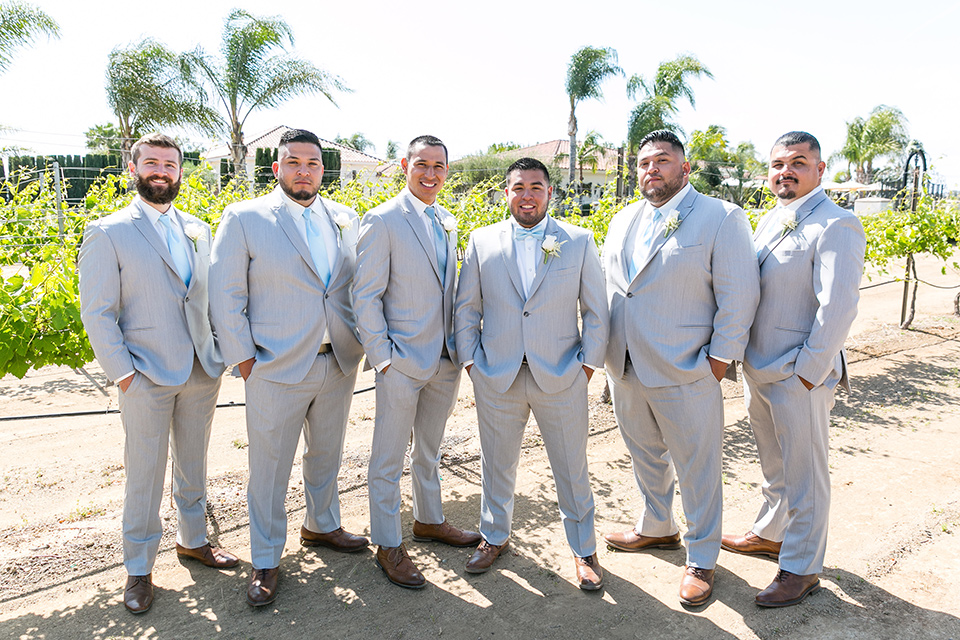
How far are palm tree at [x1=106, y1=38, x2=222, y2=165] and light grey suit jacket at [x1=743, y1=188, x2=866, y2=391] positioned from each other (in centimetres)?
2195

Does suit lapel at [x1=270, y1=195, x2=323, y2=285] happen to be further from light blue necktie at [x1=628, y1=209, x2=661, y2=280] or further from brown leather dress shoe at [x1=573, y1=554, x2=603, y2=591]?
brown leather dress shoe at [x1=573, y1=554, x2=603, y2=591]

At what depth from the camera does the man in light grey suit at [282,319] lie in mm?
3725

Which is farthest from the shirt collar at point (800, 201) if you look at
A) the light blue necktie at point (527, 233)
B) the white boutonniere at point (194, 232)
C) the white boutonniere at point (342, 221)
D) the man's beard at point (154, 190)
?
the man's beard at point (154, 190)

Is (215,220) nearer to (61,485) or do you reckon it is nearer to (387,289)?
(61,485)

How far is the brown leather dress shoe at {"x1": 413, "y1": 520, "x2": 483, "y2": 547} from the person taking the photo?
4.41 m

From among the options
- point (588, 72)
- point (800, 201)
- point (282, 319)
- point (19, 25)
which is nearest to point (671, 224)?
point (800, 201)

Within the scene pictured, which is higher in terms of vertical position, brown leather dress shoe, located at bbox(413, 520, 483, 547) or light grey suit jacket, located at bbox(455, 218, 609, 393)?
light grey suit jacket, located at bbox(455, 218, 609, 393)

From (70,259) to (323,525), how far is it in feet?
8.51

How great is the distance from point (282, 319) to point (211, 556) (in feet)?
5.20

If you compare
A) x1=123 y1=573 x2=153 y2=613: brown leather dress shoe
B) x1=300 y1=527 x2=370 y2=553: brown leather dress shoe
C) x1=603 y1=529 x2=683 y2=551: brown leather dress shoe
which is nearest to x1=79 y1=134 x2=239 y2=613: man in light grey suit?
x1=123 y1=573 x2=153 y2=613: brown leather dress shoe

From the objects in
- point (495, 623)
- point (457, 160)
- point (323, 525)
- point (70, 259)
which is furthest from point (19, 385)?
point (457, 160)

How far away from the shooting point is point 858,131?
49938 mm

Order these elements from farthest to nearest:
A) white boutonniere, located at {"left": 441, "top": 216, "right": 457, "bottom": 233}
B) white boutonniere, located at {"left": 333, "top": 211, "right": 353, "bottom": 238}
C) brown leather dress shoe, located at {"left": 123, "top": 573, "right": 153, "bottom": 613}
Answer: white boutonniere, located at {"left": 441, "top": 216, "right": 457, "bottom": 233} < white boutonniere, located at {"left": 333, "top": 211, "right": 353, "bottom": 238} < brown leather dress shoe, located at {"left": 123, "top": 573, "right": 153, "bottom": 613}

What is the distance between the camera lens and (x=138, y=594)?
3.70 m
